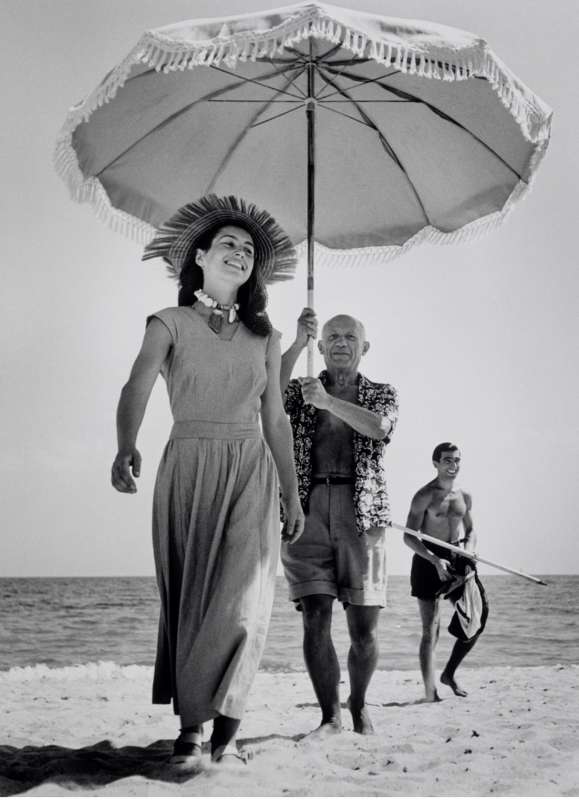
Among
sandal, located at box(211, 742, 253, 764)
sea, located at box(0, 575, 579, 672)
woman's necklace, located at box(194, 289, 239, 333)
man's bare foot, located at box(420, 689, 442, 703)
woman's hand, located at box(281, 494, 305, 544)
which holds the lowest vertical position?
sea, located at box(0, 575, 579, 672)

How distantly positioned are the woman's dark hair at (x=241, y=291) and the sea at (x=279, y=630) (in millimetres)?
8866

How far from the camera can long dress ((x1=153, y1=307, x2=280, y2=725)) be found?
9.84 ft

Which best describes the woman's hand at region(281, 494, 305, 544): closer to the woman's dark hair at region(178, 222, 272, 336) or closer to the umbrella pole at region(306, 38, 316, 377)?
the woman's dark hair at region(178, 222, 272, 336)

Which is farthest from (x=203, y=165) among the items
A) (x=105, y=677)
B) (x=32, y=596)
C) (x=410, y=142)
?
(x=32, y=596)

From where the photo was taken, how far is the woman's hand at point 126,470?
2949 mm

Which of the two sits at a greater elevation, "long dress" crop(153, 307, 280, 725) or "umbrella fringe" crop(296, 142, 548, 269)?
"umbrella fringe" crop(296, 142, 548, 269)

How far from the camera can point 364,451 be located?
13.0 feet

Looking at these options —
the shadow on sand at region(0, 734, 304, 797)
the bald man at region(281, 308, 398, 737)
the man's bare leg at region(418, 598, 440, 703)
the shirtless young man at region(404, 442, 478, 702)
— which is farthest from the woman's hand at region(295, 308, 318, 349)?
the man's bare leg at region(418, 598, 440, 703)

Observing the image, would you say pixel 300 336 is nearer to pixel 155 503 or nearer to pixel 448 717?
pixel 155 503

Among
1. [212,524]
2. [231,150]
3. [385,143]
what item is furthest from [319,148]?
[212,524]

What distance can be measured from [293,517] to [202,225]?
44.5 inches

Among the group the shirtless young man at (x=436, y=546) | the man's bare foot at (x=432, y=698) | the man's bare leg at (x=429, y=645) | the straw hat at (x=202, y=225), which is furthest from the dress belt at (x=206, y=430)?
the man's bare foot at (x=432, y=698)

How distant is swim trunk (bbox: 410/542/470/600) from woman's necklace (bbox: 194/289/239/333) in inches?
107

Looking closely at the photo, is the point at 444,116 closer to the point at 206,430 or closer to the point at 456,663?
the point at 206,430
